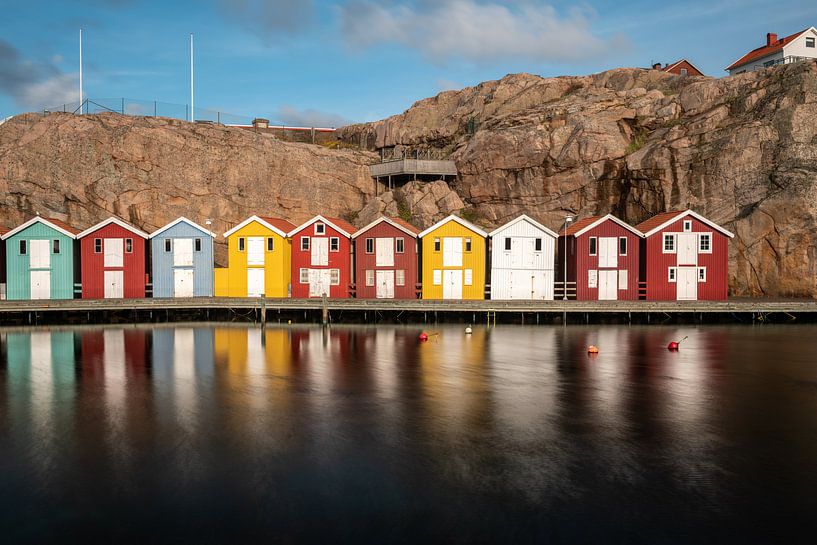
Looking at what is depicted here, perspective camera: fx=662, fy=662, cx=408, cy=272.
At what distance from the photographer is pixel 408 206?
70875 mm

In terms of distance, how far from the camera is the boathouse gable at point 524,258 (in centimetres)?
5109

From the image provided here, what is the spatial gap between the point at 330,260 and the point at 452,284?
987 centimetres

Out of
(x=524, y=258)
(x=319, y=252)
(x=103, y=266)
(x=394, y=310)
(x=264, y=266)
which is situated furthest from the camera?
(x=319, y=252)

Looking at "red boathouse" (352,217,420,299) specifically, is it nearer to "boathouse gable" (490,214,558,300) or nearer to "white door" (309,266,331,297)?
"white door" (309,266,331,297)

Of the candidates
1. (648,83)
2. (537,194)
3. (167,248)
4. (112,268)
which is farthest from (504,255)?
(648,83)

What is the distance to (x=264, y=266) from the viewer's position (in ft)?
172

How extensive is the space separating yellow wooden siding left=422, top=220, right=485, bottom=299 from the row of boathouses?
78 mm

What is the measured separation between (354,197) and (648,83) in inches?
1446

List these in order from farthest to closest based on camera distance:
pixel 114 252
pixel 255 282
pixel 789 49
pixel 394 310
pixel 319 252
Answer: pixel 789 49 < pixel 319 252 < pixel 255 282 < pixel 114 252 < pixel 394 310

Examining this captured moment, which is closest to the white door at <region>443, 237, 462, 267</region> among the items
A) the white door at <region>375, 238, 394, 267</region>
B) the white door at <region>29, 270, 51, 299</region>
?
the white door at <region>375, 238, 394, 267</region>

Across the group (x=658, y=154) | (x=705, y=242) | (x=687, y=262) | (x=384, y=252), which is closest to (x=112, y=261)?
(x=384, y=252)

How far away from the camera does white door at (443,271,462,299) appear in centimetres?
5156

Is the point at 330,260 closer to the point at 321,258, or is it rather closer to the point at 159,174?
the point at 321,258

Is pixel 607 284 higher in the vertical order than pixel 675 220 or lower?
lower
